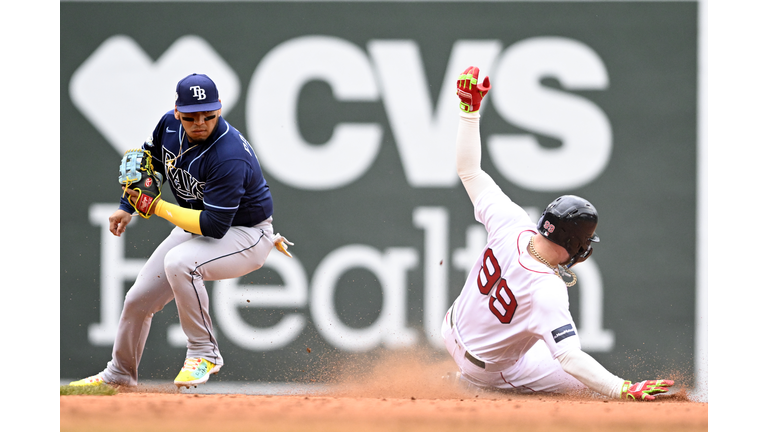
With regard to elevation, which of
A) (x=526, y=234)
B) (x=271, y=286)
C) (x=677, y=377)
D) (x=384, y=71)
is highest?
(x=384, y=71)

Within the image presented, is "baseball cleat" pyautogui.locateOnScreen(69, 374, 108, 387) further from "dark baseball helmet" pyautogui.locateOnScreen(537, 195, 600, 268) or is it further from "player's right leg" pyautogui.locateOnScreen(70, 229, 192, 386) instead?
"dark baseball helmet" pyautogui.locateOnScreen(537, 195, 600, 268)

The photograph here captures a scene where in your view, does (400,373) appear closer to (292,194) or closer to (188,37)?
(292,194)

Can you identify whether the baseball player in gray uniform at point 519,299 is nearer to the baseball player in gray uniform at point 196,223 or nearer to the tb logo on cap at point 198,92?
the baseball player in gray uniform at point 196,223

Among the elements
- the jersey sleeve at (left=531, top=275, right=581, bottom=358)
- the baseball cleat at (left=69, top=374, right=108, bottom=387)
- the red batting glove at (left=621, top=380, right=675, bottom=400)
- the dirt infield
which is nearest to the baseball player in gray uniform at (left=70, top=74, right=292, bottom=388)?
the baseball cleat at (left=69, top=374, right=108, bottom=387)

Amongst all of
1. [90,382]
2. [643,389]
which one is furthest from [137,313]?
[643,389]

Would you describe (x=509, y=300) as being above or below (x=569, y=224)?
below

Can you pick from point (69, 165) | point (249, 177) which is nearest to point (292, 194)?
point (69, 165)

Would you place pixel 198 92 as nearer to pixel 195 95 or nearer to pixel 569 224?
pixel 195 95
